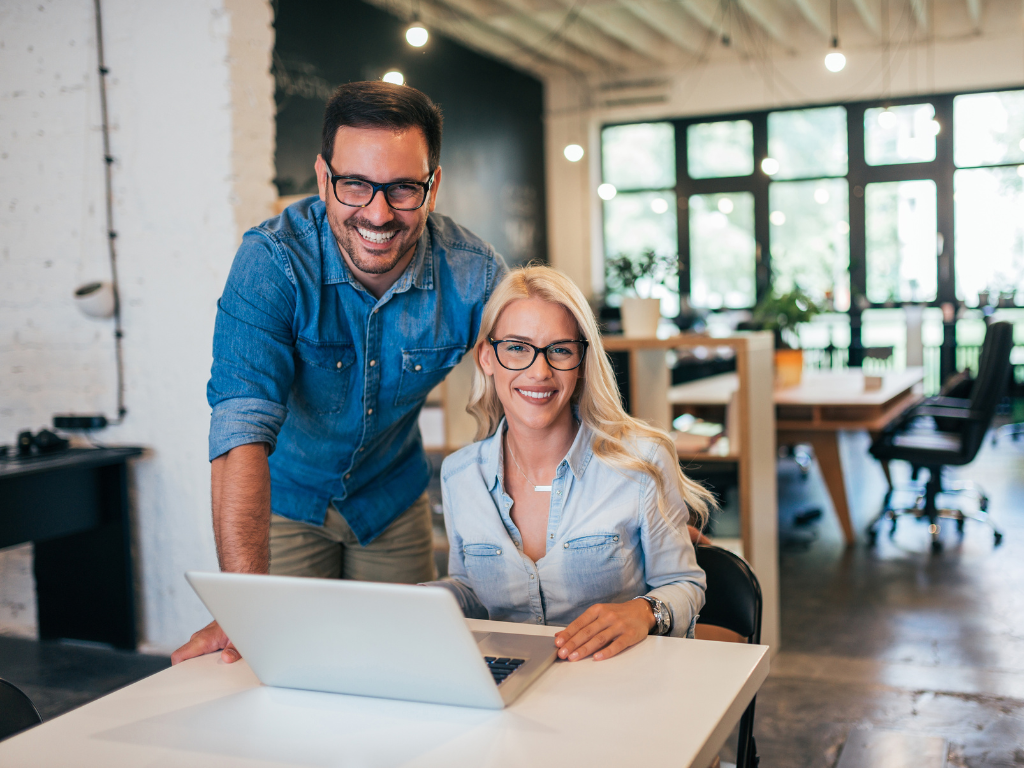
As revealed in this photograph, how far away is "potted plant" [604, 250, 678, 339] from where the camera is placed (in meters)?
3.23

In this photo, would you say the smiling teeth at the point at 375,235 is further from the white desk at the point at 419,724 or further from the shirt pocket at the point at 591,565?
the white desk at the point at 419,724

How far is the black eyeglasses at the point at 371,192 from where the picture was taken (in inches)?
64.0

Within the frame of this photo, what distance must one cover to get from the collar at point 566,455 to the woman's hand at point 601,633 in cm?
A: 34

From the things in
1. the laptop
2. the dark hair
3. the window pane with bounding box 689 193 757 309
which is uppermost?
the window pane with bounding box 689 193 757 309

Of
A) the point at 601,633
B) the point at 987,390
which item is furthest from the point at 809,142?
the point at 601,633

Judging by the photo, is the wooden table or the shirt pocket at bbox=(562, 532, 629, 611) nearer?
the shirt pocket at bbox=(562, 532, 629, 611)

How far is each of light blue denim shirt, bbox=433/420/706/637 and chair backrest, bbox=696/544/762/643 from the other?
117 mm

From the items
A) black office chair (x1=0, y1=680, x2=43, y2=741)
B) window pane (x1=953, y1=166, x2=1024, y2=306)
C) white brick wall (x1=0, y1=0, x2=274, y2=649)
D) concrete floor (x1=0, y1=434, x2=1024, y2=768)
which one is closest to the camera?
black office chair (x1=0, y1=680, x2=43, y2=741)

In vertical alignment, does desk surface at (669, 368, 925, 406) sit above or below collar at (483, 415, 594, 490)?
below

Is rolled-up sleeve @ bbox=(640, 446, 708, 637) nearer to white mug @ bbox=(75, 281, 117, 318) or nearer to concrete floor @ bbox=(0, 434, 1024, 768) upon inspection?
concrete floor @ bbox=(0, 434, 1024, 768)

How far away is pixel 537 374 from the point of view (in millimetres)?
1642

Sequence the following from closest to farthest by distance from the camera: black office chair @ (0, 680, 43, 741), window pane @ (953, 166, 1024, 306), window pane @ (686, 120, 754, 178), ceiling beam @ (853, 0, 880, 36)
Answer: black office chair @ (0, 680, 43, 741) < ceiling beam @ (853, 0, 880, 36) < window pane @ (953, 166, 1024, 306) < window pane @ (686, 120, 754, 178)

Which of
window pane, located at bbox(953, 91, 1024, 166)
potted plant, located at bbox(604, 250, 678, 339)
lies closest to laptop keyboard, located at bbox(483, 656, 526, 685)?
potted plant, located at bbox(604, 250, 678, 339)

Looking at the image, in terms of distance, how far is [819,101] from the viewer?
925 centimetres
